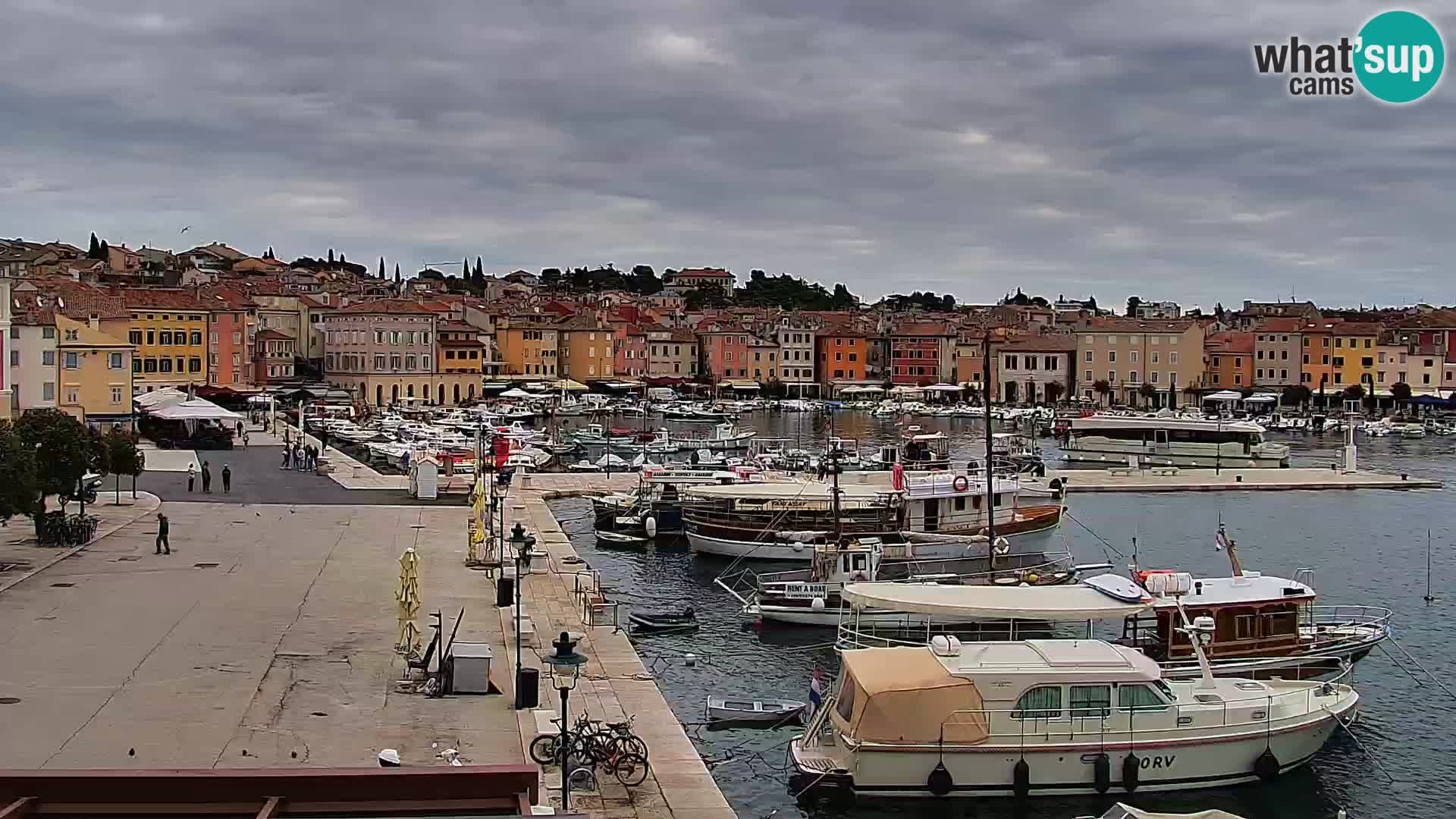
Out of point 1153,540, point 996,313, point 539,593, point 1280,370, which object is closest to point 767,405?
point 1280,370

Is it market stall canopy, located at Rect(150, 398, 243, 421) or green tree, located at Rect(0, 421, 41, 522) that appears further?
market stall canopy, located at Rect(150, 398, 243, 421)

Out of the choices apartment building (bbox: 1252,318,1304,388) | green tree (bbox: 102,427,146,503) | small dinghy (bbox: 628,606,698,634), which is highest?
apartment building (bbox: 1252,318,1304,388)

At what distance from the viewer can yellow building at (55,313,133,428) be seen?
5653 cm

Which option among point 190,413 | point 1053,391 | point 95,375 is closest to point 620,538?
point 190,413

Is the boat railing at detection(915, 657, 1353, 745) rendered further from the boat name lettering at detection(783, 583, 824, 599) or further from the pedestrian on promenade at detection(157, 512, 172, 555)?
the pedestrian on promenade at detection(157, 512, 172, 555)

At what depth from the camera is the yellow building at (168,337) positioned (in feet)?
292

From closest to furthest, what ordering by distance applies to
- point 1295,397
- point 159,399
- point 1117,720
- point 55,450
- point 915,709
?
point 915,709, point 1117,720, point 55,450, point 159,399, point 1295,397

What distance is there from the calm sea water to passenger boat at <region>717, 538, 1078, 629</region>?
1.53ft

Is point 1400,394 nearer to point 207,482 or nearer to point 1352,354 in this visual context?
point 1352,354

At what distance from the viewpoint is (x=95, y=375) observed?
57812 mm

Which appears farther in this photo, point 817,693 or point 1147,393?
point 1147,393

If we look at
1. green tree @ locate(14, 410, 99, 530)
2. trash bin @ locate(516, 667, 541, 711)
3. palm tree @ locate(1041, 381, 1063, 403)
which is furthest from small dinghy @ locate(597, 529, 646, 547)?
palm tree @ locate(1041, 381, 1063, 403)

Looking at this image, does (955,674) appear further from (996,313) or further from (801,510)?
(996,313)

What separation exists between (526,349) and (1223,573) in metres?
94.1
